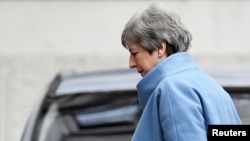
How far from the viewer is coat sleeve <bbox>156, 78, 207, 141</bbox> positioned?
12.4 ft

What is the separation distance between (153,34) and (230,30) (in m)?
5.95

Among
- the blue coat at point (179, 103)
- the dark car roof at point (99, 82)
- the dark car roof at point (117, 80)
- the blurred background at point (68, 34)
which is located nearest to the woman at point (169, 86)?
the blue coat at point (179, 103)

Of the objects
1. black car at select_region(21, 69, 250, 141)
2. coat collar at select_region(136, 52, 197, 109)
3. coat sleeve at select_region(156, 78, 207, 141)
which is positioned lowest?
black car at select_region(21, 69, 250, 141)

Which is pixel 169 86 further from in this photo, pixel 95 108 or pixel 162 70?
pixel 95 108

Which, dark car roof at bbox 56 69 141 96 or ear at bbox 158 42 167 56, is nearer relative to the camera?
ear at bbox 158 42 167 56

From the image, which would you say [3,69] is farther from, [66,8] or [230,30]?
[230,30]

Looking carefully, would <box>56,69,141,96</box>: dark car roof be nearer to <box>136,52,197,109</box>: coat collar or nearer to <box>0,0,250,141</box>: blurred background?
<box>136,52,197,109</box>: coat collar

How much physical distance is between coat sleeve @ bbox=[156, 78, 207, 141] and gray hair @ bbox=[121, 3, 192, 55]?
0.64 feet

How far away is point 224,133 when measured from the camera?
12.4 feet

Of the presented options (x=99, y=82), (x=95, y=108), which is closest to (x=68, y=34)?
(x=99, y=82)

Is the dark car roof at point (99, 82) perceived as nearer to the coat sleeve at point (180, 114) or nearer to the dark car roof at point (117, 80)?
the dark car roof at point (117, 80)

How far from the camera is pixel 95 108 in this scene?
5.51 meters

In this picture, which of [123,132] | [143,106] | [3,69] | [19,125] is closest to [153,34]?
[143,106]

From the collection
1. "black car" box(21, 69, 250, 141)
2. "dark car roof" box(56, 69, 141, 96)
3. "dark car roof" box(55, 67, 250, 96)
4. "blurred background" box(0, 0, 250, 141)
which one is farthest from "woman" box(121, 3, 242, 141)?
"blurred background" box(0, 0, 250, 141)
